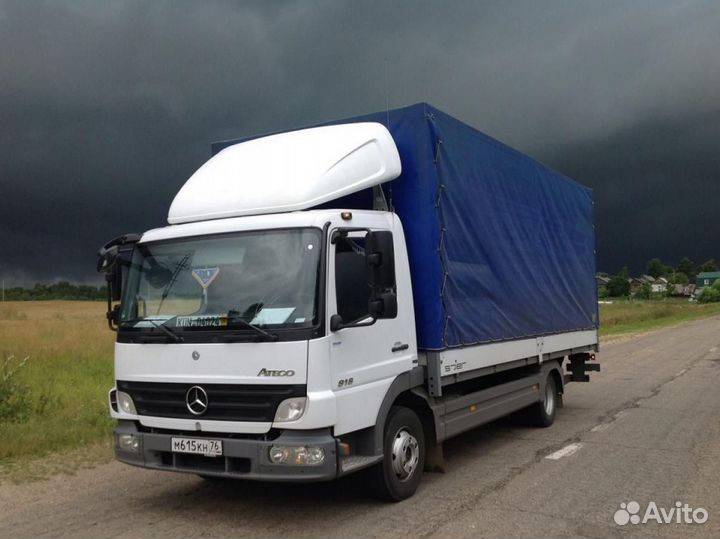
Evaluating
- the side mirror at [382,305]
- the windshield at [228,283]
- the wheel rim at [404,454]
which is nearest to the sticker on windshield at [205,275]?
the windshield at [228,283]

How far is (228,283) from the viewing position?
207 inches

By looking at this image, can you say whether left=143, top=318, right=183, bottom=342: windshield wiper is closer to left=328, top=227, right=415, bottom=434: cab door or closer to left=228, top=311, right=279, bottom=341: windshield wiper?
left=228, top=311, right=279, bottom=341: windshield wiper

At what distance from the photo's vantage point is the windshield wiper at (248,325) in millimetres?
4906

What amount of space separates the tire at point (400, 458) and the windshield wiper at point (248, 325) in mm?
1456

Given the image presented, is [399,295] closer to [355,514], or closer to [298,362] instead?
[298,362]

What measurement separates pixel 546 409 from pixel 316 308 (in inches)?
224

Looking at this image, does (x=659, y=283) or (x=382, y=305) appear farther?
(x=659, y=283)

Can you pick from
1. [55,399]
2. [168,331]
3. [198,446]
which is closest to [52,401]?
[55,399]

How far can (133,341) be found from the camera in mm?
5523

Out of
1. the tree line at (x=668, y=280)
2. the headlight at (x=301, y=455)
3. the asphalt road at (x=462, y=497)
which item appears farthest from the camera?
the tree line at (x=668, y=280)

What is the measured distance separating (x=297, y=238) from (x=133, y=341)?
166cm

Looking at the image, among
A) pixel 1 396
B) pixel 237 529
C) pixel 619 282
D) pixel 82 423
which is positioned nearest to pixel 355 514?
pixel 237 529

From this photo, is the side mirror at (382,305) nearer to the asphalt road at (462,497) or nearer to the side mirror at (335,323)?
the side mirror at (335,323)

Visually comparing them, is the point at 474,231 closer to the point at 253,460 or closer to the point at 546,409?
the point at 253,460
